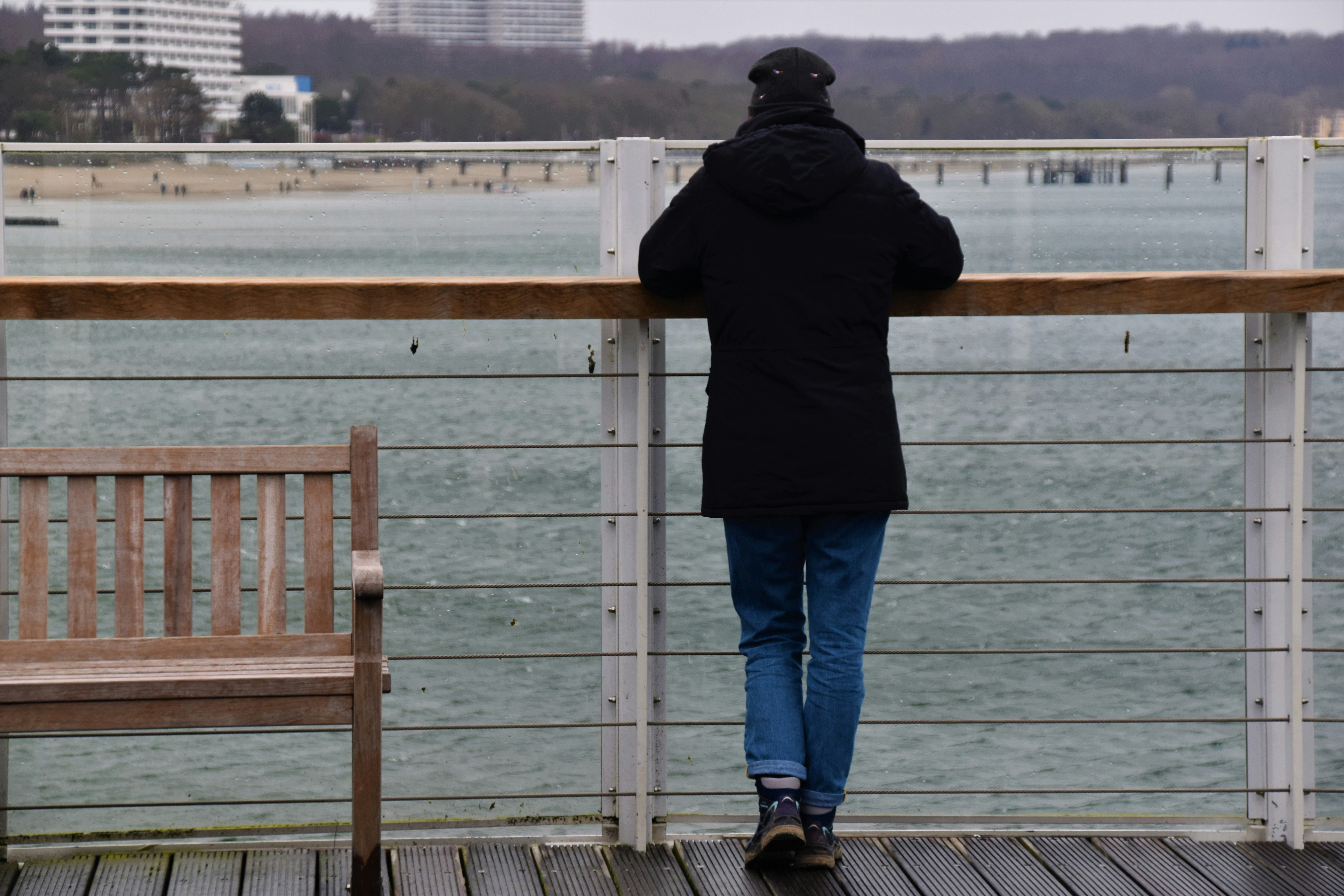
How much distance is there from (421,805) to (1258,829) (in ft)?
14.7

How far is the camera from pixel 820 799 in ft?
Answer: 8.21

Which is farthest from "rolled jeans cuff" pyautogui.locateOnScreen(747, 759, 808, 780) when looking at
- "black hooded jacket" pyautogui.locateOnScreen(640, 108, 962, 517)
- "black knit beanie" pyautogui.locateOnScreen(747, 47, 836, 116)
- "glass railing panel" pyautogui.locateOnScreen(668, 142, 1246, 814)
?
"black knit beanie" pyautogui.locateOnScreen(747, 47, 836, 116)

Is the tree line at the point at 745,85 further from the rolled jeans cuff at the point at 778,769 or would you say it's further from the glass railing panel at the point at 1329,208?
the rolled jeans cuff at the point at 778,769

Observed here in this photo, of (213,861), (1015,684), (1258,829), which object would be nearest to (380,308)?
(213,861)

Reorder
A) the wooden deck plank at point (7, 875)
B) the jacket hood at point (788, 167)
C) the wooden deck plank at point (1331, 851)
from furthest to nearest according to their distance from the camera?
the wooden deck plank at point (1331, 851), the wooden deck plank at point (7, 875), the jacket hood at point (788, 167)

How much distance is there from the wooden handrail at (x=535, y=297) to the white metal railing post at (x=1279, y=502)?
175 mm

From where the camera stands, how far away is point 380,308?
2408mm

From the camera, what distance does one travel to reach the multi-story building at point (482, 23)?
5162 cm

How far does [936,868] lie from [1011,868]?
0.13 m

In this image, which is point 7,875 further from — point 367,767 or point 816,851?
point 816,851

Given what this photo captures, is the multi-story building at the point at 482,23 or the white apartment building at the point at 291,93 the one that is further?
the multi-story building at the point at 482,23

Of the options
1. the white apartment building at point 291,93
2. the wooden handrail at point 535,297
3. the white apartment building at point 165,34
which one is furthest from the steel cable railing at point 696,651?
the white apartment building at point 291,93

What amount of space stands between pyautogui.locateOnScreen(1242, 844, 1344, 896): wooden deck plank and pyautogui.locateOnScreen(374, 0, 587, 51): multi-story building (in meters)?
51.4

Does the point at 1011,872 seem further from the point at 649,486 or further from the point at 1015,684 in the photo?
the point at 1015,684
